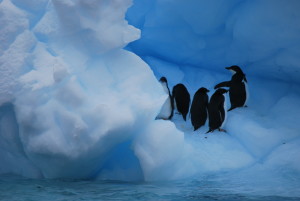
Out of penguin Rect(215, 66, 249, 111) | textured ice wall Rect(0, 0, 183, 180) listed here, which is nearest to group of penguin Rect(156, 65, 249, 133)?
penguin Rect(215, 66, 249, 111)

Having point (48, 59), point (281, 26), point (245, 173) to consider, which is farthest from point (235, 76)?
point (48, 59)

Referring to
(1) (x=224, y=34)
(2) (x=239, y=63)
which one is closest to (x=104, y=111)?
(1) (x=224, y=34)

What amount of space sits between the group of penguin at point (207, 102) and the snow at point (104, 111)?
157mm

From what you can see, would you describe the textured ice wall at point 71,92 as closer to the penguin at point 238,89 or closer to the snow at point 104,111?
the snow at point 104,111

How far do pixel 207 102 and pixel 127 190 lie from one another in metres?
2.42

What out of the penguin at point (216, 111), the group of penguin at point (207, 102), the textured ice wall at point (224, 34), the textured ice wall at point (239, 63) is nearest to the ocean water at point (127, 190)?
the textured ice wall at point (239, 63)

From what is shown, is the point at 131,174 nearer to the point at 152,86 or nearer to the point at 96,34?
the point at 152,86

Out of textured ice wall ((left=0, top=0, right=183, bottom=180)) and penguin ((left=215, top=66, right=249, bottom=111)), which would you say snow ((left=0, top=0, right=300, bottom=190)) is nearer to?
textured ice wall ((left=0, top=0, right=183, bottom=180))

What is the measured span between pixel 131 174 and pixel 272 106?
2.37m

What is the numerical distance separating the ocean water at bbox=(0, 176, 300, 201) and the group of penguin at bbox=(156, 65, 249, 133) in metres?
1.52

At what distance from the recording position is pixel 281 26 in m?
4.83

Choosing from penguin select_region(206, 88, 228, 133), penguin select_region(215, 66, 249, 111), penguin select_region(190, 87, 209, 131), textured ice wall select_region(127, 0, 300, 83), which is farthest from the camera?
penguin select_region(215, 66, 249, 111)

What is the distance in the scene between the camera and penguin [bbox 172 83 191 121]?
5.57 meters

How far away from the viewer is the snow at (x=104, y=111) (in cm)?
342
